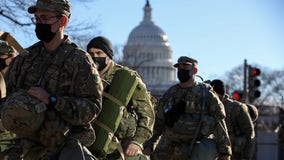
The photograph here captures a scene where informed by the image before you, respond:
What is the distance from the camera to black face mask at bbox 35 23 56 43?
7039 millimetres

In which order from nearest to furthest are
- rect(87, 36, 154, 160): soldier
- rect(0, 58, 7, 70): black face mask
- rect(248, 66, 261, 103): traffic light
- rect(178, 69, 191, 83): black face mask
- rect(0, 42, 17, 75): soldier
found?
1. rect(87, 36, 154, 160): soldier
2. rect(0, 58, 7, 70): black face mask
3. rect(0, 42, 17, 75): soldier
4. rect(178, 69, 191, 83): black face mask
5. rect(248, 66, 261, 103): traffic light

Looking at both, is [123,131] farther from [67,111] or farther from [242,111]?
[242,111]

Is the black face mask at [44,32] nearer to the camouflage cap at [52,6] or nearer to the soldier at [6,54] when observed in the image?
the camouflage cap at [52,6]

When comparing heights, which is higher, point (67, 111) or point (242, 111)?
point (67, 111)

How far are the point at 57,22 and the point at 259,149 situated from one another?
23.4 m

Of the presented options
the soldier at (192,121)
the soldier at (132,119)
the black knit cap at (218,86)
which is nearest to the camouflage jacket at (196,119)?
the soldier at (192,121)

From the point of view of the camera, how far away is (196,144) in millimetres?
11922

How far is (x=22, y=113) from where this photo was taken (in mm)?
6730

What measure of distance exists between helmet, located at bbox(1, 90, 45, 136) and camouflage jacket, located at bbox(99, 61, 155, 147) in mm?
2364

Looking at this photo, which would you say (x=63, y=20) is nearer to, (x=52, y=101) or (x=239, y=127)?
(x=52, y=101)

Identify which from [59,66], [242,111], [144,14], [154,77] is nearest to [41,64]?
[59,66]

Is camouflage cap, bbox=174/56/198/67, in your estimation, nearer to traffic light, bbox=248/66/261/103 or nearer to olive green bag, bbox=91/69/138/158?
olive green bag, bbox=91/69/138/158

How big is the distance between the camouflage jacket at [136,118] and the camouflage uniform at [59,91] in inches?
78.0

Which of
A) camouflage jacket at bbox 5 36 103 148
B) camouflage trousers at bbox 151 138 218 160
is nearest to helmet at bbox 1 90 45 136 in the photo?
camouflage jacket at bbox 5 36 103 148
